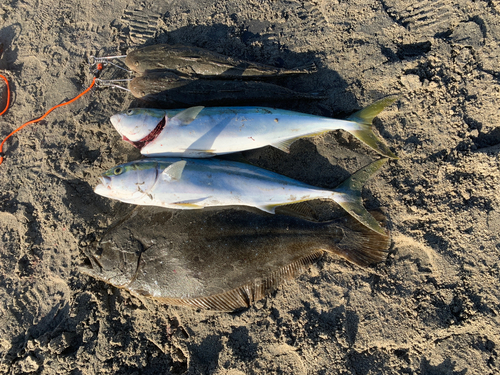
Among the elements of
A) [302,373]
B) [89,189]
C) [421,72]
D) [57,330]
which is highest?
[421,72]

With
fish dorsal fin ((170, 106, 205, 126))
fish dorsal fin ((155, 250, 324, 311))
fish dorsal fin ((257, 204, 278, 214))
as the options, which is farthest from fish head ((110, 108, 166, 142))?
fish dorsal fin ((155, 250, 324, 311))

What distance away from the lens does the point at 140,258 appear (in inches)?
Result: 119

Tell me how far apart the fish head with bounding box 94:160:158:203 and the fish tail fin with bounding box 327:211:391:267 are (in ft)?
7.39

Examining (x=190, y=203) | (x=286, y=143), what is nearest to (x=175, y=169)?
→ (x=190, y=203)

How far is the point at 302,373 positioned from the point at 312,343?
39 cm

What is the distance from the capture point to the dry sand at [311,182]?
3.13m

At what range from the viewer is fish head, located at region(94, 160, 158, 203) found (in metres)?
3.02

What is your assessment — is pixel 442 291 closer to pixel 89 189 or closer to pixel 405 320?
pixel 405 320

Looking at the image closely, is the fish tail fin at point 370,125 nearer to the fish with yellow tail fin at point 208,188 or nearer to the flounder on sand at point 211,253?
the fish with yellow tail fin at point 208,188

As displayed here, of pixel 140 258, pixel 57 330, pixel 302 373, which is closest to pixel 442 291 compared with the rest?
pixel 302 373

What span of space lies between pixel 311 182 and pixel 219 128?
1371mm

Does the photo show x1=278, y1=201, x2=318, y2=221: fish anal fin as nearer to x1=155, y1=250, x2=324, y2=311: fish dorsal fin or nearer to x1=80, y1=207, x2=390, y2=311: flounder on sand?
x1=80, y1=207, x2=390, y2=311: flounder on sand

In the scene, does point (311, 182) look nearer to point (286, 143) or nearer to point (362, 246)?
point (286, 143)

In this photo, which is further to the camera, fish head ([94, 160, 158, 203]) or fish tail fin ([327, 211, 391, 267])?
fish tail fin ([327, 211, 391, 267])
